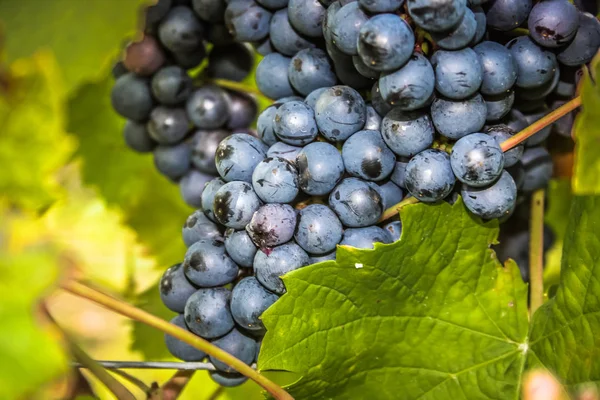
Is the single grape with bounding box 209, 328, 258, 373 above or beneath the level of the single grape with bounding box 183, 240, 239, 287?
beneath

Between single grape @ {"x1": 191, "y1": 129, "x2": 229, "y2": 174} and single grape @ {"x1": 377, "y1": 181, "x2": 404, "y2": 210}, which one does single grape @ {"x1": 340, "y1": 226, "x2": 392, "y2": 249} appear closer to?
single grape @ {"x1": 377, "y1": 181, "x2": 404, "y2": 210}

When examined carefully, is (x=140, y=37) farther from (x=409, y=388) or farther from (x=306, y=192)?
(x=409, y=388)

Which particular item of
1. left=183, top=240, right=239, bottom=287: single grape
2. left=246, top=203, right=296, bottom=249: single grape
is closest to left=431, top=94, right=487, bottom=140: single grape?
left=246, top=203, right=296, bottom=249: single grape

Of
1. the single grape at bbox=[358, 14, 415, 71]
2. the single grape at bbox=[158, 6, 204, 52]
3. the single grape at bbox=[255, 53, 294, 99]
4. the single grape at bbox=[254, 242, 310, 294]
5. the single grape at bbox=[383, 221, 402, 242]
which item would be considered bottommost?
the single grape at bbox=[383, 221, 402, 242]

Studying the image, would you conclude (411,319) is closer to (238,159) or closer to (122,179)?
(238,159)

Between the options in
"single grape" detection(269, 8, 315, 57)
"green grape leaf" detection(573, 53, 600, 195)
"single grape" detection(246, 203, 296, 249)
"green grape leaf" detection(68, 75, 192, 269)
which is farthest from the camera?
"green grape leaf" detection(68, 75, 192, 269)
